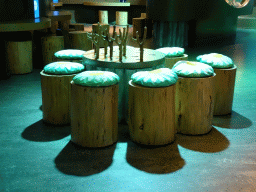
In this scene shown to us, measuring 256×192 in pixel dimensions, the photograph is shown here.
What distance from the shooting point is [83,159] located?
7.07 ft

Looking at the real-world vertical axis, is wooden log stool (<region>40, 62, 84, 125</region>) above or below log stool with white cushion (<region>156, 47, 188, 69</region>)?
below

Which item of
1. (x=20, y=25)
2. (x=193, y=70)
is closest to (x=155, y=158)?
(x=193, y=70)

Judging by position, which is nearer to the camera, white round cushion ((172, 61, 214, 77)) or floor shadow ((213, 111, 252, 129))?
white round cushion ((172, 61, 214, 77))

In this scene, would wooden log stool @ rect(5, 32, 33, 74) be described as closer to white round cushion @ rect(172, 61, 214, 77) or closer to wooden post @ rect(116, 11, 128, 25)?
white round cushion @ rect(172, 61, 214, 77)

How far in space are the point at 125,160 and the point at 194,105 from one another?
0.76 m

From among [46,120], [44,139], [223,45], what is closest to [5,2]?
[46,120]

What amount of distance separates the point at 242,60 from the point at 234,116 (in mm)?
2837

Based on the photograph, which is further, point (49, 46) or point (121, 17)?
Answer: point (121, 17)

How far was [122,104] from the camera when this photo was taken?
277cm

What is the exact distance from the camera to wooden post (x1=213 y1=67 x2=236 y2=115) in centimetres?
292

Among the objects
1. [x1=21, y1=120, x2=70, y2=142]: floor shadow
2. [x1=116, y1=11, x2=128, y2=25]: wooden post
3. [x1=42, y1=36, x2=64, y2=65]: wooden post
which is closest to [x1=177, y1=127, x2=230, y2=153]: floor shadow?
[x1=21, y1=120, x2=70, y2=142]: floor shadow

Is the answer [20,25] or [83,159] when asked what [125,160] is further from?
[20,25]

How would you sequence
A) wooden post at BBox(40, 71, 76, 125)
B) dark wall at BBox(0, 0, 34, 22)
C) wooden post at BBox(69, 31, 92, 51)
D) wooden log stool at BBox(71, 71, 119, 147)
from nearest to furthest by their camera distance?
wooden log stool at BBox(71, 71, 119, 147)
wooden post at BBox(40, 71, 76, 125)
dark wall at BBox(0, 0, 34, 22)
wooden post at BBox(69, 31, 92, 51)

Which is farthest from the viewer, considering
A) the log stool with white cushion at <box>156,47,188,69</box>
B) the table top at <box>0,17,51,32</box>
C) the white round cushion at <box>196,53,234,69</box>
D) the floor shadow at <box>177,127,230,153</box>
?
the table top at <box>0,17,51,32</box>
